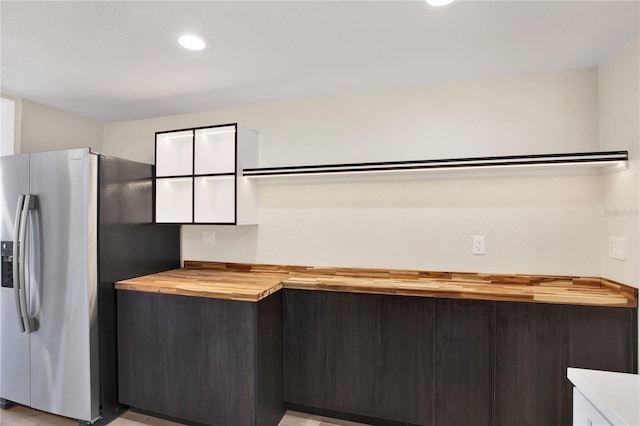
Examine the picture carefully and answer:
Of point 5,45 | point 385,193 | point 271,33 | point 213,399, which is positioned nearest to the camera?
point 271,33

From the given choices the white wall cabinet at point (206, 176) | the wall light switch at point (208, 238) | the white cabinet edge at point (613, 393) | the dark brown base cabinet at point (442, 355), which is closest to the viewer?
the white cabinet edge at point (613, 393)

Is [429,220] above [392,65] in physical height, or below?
below

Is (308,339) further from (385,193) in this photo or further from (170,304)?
(385,193)

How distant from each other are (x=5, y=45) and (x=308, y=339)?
2.53m

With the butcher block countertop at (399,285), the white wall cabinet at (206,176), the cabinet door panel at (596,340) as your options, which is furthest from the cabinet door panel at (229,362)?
the cabinet door panel at (596,340)

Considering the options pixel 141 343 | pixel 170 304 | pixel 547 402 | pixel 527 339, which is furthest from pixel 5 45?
pixel 547 402

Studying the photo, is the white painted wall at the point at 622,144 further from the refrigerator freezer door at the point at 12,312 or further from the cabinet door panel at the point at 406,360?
the refrigerator freezer door at the point at 12,312

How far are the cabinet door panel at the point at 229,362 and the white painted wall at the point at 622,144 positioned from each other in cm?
217

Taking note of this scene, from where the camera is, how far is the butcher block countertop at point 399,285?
1.86m

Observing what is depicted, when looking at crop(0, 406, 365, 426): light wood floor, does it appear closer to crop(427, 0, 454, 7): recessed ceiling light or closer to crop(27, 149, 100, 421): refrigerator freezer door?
crop(27, 149, 100, 421): refrigerator freezer door

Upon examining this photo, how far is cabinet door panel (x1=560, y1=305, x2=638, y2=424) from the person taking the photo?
5.84 feet

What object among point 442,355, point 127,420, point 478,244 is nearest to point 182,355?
point 127,420

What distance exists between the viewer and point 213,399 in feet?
6.77

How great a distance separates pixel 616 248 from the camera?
A: 1.93m
